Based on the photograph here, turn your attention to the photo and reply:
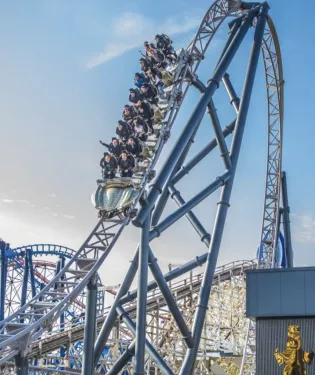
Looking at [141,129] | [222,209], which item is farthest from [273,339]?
[141,129]

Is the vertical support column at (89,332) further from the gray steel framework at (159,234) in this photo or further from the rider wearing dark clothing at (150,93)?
the rider wearing dark clothing at (150,93)

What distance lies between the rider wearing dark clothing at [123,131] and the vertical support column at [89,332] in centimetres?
263

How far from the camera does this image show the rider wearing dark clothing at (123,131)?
13543mm

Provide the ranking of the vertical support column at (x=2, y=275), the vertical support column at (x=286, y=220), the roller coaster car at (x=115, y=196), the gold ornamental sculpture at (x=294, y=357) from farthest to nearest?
the vertical support column at (x=2, y=275) → the vertical support column at (x=286, y=220) → the roller coaster car at (x=115, y=196) → the gold ornamental sculpture at (x=294, y=357)

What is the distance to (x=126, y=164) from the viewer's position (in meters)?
13.3

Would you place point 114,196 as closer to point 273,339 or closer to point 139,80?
point 139,80

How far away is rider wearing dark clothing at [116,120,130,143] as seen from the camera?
1354 cm

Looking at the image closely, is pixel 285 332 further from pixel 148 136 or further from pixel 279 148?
pixel 279 148

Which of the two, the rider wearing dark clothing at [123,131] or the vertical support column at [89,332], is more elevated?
the rider wearing dark clothing at [123,131]

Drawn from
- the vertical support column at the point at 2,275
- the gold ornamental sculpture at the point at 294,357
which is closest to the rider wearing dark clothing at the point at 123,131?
the gold ornamental sculpture at the point at 294,357

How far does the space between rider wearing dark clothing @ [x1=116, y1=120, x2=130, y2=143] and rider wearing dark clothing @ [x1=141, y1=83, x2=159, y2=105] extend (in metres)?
0.67

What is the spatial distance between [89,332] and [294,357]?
3.57 meters

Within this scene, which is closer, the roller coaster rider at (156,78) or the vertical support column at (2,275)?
the roller coaster rider at (156,78)

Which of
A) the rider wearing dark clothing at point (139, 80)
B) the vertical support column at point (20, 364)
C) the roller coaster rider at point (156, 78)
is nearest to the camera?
the vertical support column at point (20, 364)
